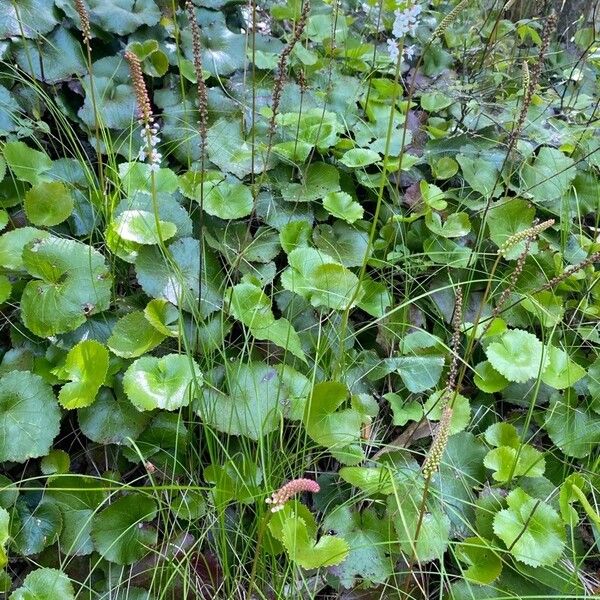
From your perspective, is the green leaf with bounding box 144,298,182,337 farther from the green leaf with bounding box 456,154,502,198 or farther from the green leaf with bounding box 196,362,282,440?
the green leaf with bounding box 456,154,502,198

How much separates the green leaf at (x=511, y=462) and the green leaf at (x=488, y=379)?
169mm

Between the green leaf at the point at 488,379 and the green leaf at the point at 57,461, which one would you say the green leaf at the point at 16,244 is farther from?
the green leaf at the point at 488,379

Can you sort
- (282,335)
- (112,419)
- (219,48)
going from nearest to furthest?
(112,419)
(282,335)
(219,48)

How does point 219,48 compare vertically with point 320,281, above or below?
above

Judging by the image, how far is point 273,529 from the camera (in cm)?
111

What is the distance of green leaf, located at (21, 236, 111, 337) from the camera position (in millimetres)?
1324

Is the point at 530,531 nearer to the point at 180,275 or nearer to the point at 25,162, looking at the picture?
the point at 180,275

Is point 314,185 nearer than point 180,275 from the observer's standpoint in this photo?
No

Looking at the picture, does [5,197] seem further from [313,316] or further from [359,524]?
[359,524]

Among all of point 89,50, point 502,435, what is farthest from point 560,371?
point 89,50

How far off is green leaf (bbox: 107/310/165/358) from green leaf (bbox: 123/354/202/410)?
4 cm

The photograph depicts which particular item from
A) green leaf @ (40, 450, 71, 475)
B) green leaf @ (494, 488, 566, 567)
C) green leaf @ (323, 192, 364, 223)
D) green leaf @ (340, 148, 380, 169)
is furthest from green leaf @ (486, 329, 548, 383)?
green leaf @ (40, 450, 71, 475)

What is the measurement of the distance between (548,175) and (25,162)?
1568 mm

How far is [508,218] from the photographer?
5.71ft
